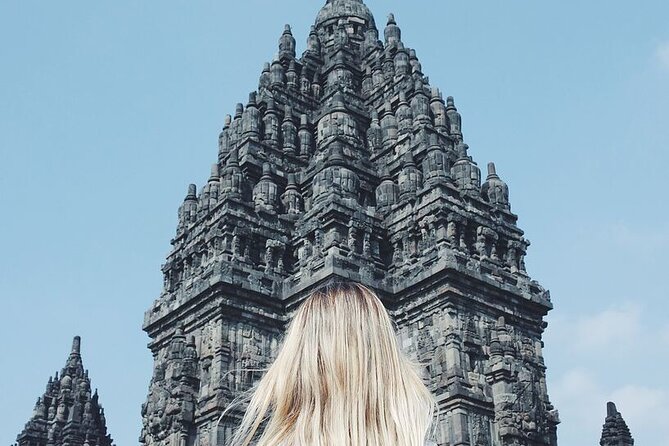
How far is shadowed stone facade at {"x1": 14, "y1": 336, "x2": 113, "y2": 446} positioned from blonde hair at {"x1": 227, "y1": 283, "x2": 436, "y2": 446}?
3590 centimetres

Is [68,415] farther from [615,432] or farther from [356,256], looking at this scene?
[615,432]

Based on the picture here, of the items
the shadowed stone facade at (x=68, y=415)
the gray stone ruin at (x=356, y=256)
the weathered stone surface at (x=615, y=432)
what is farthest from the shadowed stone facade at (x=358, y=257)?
the shadowed stone facade at (x=68, y=415)

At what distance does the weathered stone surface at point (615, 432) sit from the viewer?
23.1 meters

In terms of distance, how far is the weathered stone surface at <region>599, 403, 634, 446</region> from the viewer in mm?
23125

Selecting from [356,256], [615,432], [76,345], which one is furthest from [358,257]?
[76,345]

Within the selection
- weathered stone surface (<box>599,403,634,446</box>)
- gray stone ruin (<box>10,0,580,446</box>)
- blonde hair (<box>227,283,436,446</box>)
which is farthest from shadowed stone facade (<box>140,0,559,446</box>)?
blonde hair (<box>227,283,436,446</box>)

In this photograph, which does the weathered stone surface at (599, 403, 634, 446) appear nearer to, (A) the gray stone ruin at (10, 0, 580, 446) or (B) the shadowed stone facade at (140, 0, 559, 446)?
(A) the gray stone ruin at (10, 0, 580, 446)

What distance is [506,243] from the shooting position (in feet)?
79.6

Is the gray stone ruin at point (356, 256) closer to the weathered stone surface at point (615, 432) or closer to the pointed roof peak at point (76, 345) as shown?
the weathered stone surface at point (615, 432)

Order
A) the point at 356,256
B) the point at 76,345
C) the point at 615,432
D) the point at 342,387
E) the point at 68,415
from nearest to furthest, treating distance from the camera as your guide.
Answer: the point at 342,387 < the point at 356,256 < the point at 615,432 < the point at 68,415 < the point at 76,345

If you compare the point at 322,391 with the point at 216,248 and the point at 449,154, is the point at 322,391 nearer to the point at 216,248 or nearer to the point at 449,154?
the point at 216,248

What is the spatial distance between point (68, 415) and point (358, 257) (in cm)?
2074

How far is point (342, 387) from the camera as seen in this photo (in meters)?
2.56

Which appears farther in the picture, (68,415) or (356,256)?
(68,415)
